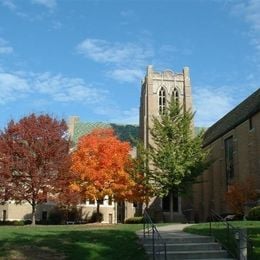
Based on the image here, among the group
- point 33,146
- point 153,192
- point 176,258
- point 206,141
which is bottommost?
point 176,258

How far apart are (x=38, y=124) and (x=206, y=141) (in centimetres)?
3161

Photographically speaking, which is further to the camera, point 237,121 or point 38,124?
point 237,121

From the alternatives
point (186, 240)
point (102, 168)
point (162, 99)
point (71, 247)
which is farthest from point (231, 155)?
point (71, 247)

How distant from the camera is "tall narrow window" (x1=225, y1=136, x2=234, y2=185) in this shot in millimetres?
55000

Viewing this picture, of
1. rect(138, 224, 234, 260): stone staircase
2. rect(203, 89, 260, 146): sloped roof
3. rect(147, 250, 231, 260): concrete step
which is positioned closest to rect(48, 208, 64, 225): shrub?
rect(203, 89, 260, 146): sloped roof

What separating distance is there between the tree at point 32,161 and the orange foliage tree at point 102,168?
10.6 feet

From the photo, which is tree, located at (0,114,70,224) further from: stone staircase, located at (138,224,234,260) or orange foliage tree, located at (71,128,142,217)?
stone staircase, located at (138,224,234,260)

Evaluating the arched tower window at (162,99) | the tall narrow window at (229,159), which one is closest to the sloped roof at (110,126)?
the arched tower window at (162,99)

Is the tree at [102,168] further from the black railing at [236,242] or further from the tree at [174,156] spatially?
the black railing at [236,242]

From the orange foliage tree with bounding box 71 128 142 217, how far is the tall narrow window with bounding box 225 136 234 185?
15634mm

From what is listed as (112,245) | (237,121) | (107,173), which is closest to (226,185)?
(237,121)

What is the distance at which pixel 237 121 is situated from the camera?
176ft

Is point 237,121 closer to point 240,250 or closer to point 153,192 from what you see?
point 153,192

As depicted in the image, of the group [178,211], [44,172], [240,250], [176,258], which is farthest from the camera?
[178,211]
